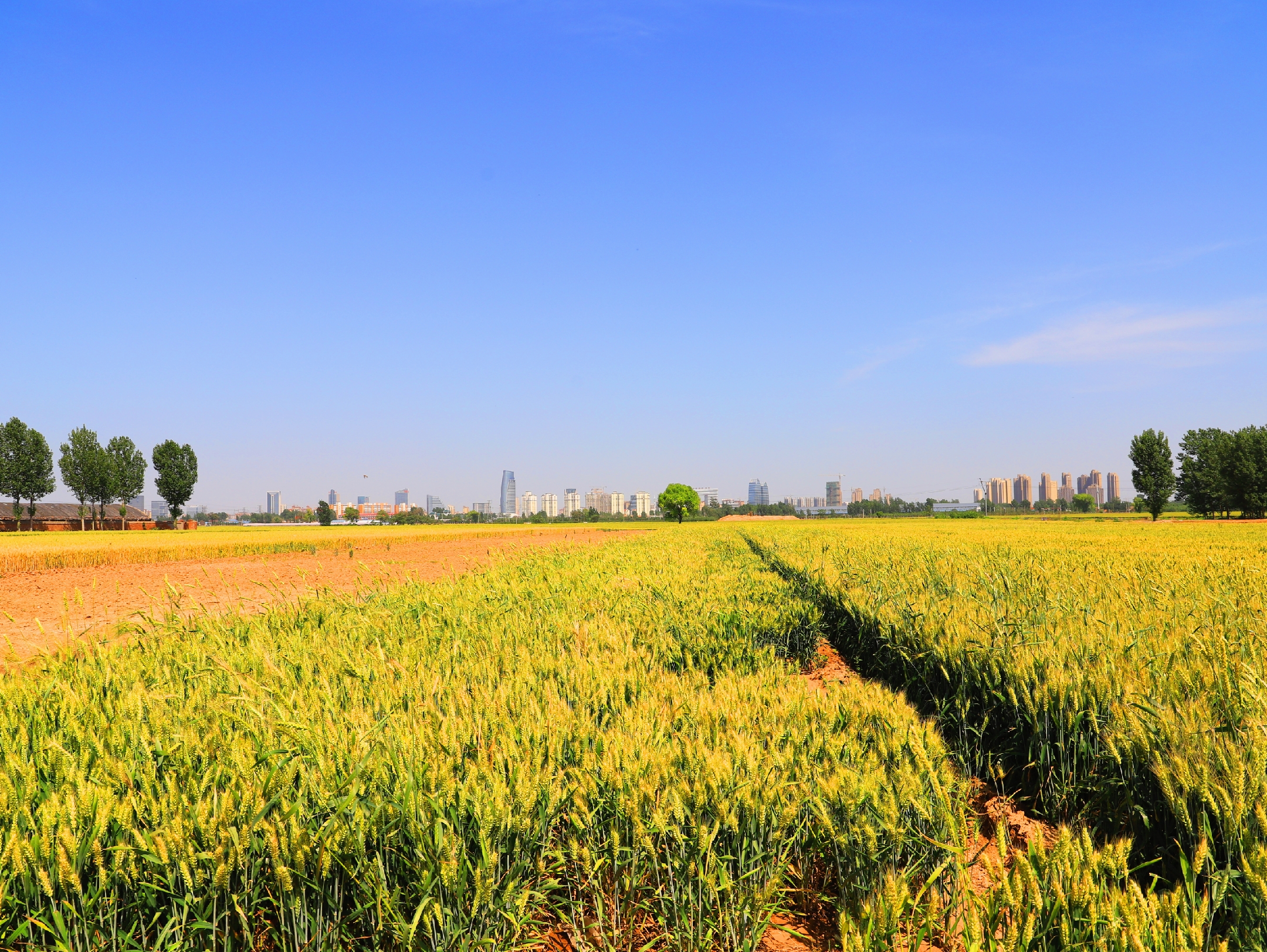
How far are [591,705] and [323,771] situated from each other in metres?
1.35

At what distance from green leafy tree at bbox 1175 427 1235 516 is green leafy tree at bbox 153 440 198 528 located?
131721 mm

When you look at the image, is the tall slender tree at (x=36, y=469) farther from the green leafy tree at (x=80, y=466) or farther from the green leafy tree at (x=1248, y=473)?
the green leafy tree at (x=1248, y=473)

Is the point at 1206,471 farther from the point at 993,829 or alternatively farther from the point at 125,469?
the point at 125,469

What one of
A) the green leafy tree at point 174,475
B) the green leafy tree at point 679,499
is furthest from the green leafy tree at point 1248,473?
the green leafy tree at point 174,475

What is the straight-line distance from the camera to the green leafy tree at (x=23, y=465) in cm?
7375

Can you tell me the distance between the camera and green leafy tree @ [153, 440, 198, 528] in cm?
9000

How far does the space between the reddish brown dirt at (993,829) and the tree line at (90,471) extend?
9892cm

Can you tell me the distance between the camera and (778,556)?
45.9 ft

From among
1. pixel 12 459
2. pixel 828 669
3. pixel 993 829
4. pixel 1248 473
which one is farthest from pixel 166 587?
pixel 12 459

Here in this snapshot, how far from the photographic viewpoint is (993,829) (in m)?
3.46

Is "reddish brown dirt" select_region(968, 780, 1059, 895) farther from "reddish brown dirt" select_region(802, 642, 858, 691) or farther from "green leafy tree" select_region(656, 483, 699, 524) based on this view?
"green leafy tree" select_region(656, 483, 699, 524)

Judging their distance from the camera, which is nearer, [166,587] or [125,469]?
[166,587]

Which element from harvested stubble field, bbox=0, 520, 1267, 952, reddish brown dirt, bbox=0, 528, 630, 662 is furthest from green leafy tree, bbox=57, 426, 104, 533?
harvested stubble field, bbox=0, 520, 1267, 952

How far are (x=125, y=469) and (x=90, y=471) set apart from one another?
4242 mm
